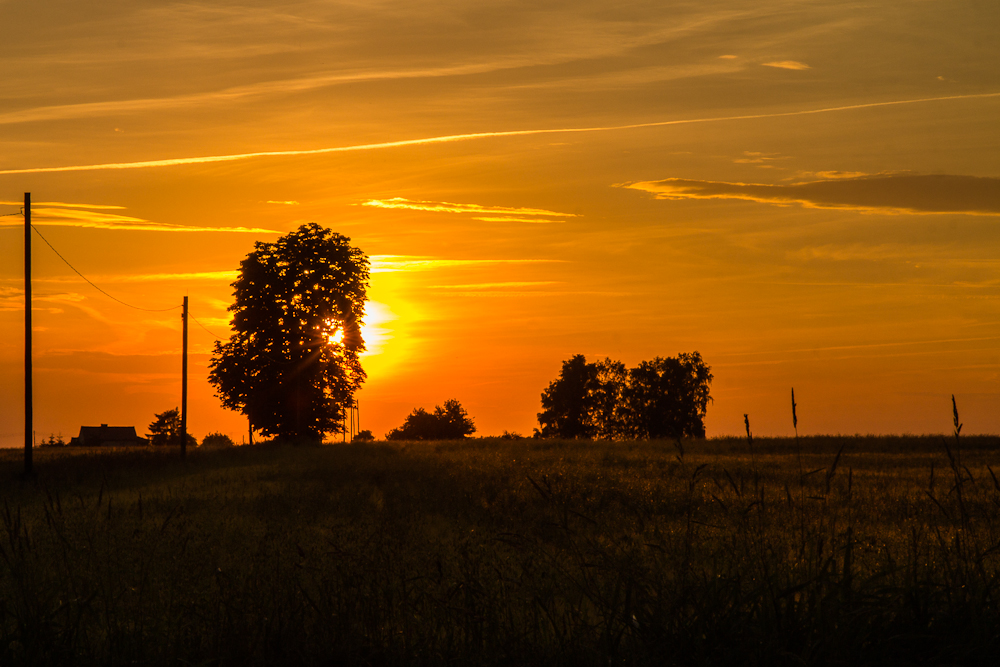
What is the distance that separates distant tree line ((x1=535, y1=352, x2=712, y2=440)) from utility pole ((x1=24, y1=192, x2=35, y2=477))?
58945 millimetres

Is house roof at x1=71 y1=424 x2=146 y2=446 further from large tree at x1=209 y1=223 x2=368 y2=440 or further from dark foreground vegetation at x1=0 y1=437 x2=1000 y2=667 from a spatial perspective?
dark foreground vegetation at x1=0 y1=437 x2=1000 y2=667

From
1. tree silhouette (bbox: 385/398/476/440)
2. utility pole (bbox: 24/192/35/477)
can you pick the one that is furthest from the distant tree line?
utility pole (bbox: 24/192/35/477)

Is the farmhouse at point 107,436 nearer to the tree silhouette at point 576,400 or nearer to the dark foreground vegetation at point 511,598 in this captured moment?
the tree silhouette at point 576,400

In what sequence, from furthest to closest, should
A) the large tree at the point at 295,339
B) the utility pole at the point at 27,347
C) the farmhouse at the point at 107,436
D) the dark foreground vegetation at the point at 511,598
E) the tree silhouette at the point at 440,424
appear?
the farmhouse at the point at 107,436
the tree silhouette at the point at 440,424
the large tree at the point at 295,339
the utility pole at the point at 27,347
the dark foreground vegetation at the point at 511,598

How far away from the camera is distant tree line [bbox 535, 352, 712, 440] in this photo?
3140 inches

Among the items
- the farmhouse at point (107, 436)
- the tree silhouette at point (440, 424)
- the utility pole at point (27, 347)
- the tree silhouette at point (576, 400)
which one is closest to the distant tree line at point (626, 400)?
the tree silhouette at point (576, 400)

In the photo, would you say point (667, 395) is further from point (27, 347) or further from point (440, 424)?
point (27, 347)

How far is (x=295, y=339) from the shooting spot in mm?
47125

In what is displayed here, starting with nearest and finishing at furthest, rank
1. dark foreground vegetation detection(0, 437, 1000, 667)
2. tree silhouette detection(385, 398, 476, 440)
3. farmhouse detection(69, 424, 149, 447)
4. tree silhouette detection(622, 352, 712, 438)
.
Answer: dark foreground vegetation detection(0, 437, 1000, 667) < tree silhouette detection(622, 352, 712, 438) < tree silhouette detection(385, 398, 476, 440) < farmhouse detection(69, 424, 149, 447)

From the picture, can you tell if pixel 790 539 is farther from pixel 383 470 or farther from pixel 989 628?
pixel 383 470

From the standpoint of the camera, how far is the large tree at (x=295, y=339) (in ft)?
153

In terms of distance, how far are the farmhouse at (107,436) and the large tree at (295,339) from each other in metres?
96.0

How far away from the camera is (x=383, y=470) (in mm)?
22969

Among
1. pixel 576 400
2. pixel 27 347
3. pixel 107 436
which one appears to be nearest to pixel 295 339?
pixel 27 347
